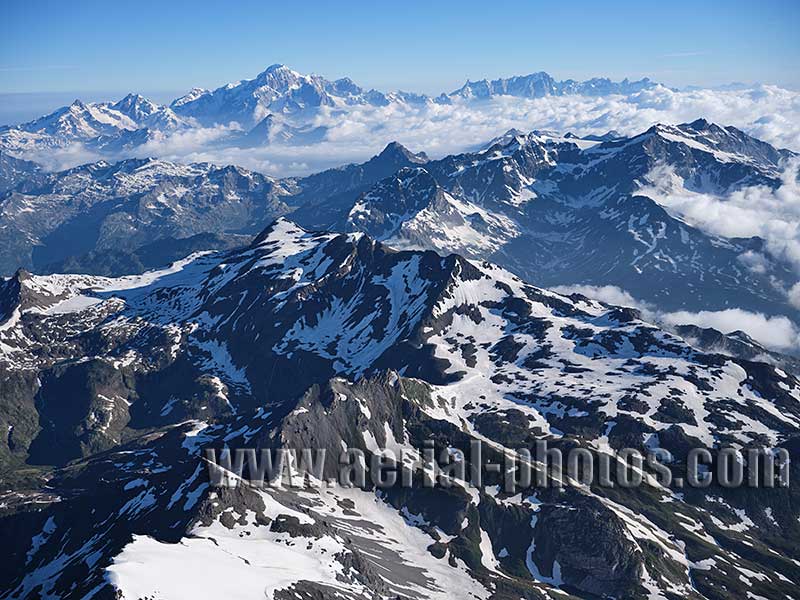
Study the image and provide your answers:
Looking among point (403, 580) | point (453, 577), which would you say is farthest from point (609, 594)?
point (403, 580)

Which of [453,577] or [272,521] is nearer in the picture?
[272,521]

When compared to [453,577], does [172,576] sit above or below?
above

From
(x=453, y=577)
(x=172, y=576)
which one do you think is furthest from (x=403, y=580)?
(x=172, y=576)

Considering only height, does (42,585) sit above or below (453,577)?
above

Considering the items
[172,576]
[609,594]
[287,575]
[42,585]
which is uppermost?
[172,576]

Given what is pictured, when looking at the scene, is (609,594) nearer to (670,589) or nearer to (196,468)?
(670,589)

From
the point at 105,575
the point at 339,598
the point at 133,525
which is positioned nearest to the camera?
the point at 105,575

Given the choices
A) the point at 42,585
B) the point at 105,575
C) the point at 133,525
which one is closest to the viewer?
the point at 105,575

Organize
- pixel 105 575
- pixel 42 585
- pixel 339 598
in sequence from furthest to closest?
1. pixel 42 585
2. pixel 339 598
3. pixel 105 575

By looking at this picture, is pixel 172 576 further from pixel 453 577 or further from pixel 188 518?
pixel 453 577
